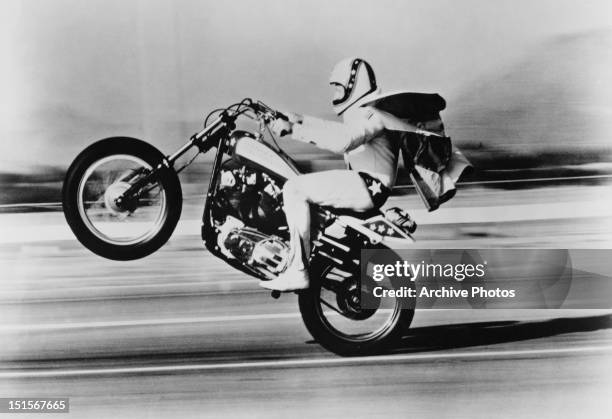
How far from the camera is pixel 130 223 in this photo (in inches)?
142

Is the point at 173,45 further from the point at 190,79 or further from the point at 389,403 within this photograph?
the point at 389,403

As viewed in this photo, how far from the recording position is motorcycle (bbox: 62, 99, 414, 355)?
11.6ft

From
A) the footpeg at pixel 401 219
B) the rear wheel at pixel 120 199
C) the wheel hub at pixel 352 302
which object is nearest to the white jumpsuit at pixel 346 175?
the footpeg at pixel 401 219

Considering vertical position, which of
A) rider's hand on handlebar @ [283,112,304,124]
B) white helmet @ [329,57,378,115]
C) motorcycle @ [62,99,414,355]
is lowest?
motorcycle @ [62,99,414,355]

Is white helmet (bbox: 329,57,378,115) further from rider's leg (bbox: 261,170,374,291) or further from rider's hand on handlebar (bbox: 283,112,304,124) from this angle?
rider's leg (bbox: 261,170,374,291)

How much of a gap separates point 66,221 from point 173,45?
3.35 ft

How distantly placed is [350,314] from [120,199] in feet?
4.17

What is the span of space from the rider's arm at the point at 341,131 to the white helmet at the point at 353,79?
0.10 meters

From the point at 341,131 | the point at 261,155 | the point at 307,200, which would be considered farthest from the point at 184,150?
the point at 341,131

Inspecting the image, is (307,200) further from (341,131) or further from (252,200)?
(341,131)

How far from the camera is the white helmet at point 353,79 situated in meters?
3.57

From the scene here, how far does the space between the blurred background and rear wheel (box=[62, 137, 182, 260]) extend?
0.24ft

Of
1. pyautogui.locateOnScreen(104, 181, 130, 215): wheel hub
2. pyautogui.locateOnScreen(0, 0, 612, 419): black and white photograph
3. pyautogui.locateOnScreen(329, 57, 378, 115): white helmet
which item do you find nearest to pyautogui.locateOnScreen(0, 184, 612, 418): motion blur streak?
pyautogui.locateOnScreen(0, 0, 612, 419): black and white photograph

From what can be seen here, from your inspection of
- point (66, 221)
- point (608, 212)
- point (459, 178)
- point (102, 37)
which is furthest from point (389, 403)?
point (102, 37)
